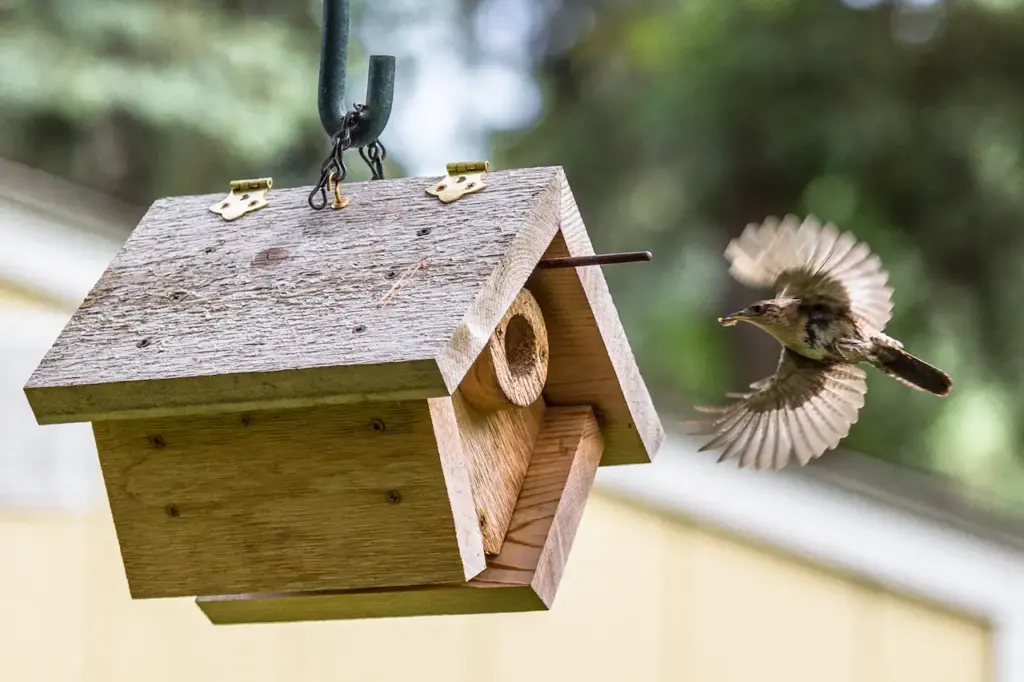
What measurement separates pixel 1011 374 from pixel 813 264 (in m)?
3.57

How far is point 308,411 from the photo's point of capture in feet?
5.23

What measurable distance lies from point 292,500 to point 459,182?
0.43m

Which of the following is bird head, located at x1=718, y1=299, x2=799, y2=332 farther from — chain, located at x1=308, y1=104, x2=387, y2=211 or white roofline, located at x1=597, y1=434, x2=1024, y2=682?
white roofline, located at x1=597, y1=434, x2=1024, y2=682

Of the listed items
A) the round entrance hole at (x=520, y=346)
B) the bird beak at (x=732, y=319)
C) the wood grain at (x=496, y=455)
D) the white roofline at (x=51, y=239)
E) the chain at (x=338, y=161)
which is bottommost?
the wood grain at (x=496, y=455)

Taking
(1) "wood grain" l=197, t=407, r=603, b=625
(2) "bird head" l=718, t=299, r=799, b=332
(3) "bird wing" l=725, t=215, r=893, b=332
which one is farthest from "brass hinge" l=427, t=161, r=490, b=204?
(2) "bird head" l=718, t=299, r=799, b=332

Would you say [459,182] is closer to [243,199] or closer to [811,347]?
[243,199]

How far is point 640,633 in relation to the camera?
9.98 ft

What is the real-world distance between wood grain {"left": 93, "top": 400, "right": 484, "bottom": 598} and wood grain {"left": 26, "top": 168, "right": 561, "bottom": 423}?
0.39 ft

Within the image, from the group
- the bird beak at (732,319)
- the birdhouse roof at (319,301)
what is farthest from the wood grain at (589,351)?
the bird beak at (732,319)

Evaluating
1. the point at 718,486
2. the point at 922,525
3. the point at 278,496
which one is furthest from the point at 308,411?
the point at 922,525

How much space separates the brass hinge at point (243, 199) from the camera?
5.84 ft

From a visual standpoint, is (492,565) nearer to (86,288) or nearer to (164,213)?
(164,213)

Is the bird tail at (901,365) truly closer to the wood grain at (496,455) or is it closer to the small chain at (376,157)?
the wood grain at (496,455)

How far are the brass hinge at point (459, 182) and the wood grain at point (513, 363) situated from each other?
143 mm
